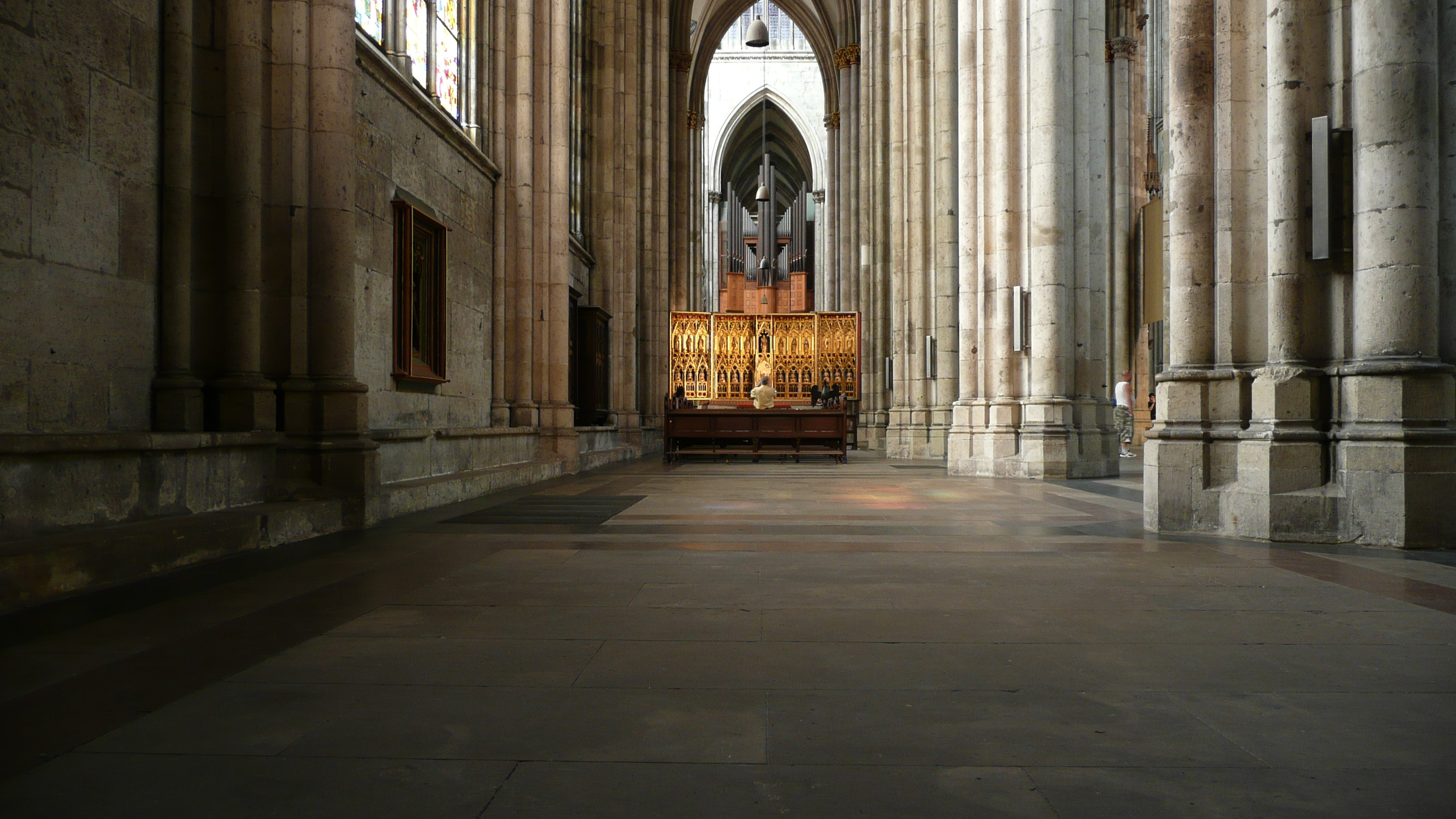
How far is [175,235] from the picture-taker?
5.66 meters

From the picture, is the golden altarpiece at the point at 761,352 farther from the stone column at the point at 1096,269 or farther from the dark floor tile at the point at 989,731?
the dark floor tile at the point at 989,731

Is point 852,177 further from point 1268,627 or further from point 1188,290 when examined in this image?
point 1268,627

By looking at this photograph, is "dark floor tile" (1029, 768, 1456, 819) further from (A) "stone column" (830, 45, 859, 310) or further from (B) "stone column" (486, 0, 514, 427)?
(A) "stone column" (830, 45, 859, 310)

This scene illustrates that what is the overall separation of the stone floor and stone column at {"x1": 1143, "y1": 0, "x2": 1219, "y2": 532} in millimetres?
1316

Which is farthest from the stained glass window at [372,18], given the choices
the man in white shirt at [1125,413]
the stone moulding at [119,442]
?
the man in white shirt at [1125,413]

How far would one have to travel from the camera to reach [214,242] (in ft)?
19.8

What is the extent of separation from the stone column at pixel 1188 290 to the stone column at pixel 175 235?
249 inches

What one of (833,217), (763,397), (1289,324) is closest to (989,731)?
(1289,324)

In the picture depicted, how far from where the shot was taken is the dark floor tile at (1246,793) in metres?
1.88

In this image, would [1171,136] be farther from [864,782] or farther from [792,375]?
[792,375]

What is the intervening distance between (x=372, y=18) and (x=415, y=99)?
91 centimetres

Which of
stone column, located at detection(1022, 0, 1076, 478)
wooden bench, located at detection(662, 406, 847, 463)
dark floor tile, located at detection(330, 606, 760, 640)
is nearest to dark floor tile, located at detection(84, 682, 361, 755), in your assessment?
dark floor tile, located at detection(330, 606, 760, 640)

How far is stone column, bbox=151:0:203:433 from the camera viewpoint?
18.4 ft

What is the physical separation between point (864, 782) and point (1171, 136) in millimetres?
6419
